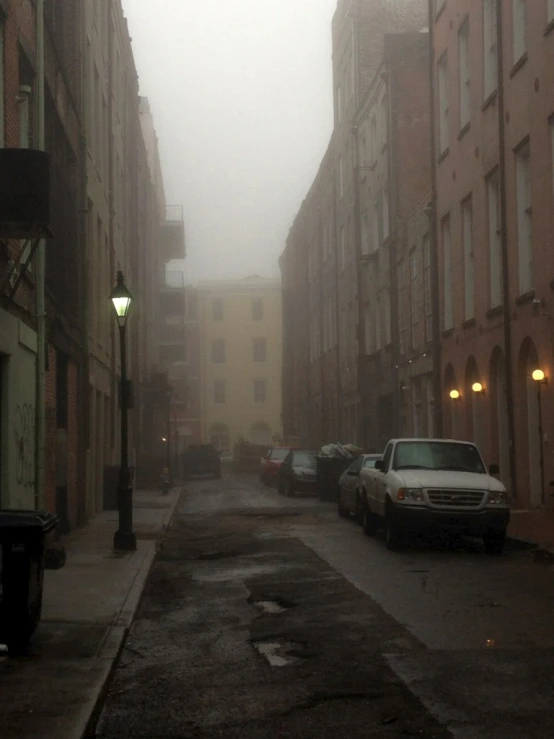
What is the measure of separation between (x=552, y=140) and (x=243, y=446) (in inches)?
1650

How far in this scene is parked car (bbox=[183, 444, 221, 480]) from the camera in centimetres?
5366

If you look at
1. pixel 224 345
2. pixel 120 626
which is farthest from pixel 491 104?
pixel 224 345

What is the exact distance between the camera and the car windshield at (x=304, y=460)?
34562 mm

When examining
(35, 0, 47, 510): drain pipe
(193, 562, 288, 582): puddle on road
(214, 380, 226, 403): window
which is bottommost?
(193, 562, 288, 582): puddle on road

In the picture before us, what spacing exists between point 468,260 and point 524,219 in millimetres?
5421

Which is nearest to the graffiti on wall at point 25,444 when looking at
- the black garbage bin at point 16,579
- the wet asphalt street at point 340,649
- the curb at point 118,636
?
the curb at point 118,636

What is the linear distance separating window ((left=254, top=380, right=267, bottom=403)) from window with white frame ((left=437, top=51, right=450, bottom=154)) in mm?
68077

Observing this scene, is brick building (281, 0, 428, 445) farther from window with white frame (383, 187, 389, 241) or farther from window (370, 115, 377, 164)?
window with white frame (383, 187, 389, 241)

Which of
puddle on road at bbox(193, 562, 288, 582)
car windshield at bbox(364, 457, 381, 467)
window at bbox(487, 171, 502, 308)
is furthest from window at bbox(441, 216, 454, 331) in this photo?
puddle on road at bbox(193, 562, 288, 582)

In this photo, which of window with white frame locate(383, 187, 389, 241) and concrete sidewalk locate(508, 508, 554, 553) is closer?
concrete sidewalk locate(508, 508, 554, 553)

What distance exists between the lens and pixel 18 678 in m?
7.62

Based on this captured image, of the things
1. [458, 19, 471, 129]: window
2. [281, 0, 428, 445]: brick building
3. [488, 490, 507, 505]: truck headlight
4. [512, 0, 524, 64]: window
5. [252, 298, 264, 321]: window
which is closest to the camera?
[488, 490, 507, 505]: truck headlight

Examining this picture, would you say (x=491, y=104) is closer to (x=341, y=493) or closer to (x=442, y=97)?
(x=442, y=97)

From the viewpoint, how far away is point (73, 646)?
8.84 m
